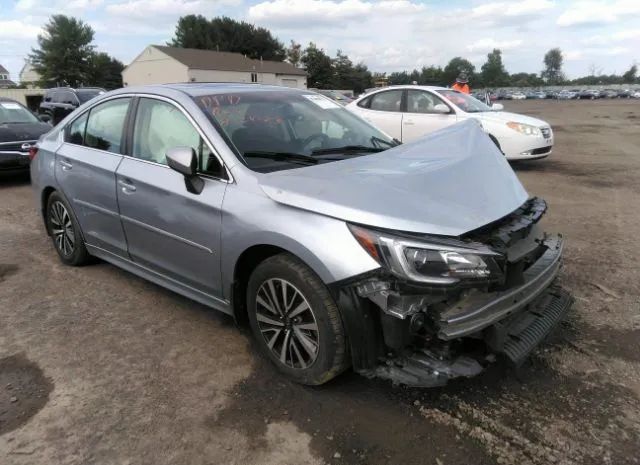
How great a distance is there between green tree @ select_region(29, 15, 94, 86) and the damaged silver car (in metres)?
76.2

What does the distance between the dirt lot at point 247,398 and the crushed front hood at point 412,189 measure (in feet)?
3.30

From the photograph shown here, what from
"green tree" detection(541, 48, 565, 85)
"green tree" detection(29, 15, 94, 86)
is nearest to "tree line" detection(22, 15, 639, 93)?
→ "green tree" detection(29, 15, 94, 86)

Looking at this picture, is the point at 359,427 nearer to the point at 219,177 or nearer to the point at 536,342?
the point at 536,342

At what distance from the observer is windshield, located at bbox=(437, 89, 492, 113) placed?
9815mm

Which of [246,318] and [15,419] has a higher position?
[246,318]

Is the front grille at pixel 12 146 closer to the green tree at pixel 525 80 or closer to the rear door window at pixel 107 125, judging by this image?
the rear door window at pixel 107 125

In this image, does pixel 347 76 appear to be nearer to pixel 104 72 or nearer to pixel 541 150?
pixel 104 72

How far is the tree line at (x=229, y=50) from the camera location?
71.5 m

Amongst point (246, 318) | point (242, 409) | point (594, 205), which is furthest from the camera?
point (594, 205)

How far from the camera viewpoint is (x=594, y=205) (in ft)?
23.2

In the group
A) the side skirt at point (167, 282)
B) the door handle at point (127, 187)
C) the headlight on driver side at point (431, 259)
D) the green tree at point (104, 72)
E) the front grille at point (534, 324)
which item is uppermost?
the green tree at point (104, 72)

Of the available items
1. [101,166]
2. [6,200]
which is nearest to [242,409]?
[101,166]

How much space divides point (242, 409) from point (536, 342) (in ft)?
5.34

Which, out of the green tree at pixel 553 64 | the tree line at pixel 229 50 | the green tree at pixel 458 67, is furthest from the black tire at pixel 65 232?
the green tree at pixel 553 64
